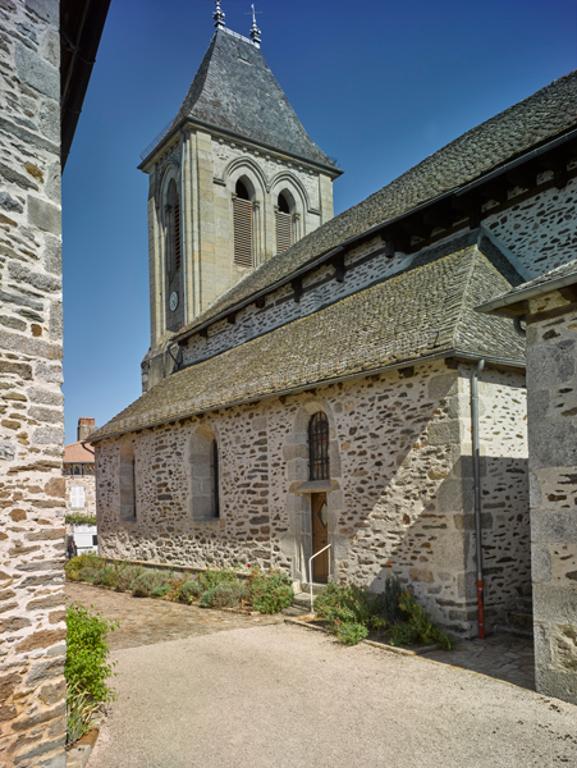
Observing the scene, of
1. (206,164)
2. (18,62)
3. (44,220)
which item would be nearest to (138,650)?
(44,220)

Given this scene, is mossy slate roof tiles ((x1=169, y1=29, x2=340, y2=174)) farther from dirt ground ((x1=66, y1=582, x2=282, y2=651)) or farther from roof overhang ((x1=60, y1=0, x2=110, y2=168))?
dirt ground ((x1=66, y1=582, x2=282, y2=651))

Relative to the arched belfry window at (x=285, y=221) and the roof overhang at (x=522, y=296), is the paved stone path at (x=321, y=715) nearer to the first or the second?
the roof overhang at (x=522, y=296)

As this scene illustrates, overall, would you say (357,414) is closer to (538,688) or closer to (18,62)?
(538,688)

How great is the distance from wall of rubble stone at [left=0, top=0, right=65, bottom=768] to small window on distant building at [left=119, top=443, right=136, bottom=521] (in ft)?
37.6

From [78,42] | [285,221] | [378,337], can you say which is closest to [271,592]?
[378,337]

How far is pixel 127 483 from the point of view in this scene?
1588cm

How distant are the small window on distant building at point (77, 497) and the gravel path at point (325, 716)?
22767mm

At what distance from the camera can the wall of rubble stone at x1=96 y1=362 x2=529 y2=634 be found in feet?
25.2

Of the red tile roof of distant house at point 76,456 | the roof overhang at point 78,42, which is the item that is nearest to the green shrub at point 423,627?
the roof overhang at point 78,42

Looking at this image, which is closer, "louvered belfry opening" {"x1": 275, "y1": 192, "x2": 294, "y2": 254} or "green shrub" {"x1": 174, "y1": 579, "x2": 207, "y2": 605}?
"green shrub" {"x1": 174, "y1": 579, "x2": 207, "y2": 605}

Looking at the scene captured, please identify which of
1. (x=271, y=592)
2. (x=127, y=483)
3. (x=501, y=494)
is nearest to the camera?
(x=501, y=494)

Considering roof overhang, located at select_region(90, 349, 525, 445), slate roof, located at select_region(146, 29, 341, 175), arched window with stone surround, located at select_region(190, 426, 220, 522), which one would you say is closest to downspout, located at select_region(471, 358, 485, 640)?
roof overhang, located at select_region(90, 349, 525, 445)

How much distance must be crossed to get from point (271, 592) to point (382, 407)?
11.4ft

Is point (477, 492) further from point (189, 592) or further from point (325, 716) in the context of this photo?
point (189, 592)
